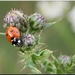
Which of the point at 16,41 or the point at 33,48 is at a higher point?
the point at 16,41

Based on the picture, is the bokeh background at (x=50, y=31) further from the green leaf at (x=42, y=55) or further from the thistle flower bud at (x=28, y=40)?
the green leaf at (x=42, y=55)

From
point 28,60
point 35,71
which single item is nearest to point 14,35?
point 28,60

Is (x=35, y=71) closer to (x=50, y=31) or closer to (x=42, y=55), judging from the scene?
(x=42, y=55)

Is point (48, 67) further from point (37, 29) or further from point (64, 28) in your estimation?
point (64, 28)

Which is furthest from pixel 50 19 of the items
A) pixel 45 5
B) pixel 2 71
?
pixel 2 71

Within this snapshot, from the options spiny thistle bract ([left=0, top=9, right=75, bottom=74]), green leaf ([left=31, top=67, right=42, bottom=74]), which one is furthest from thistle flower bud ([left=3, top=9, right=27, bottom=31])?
green leaf ([left=31, top=67, right=42, bottom=74])

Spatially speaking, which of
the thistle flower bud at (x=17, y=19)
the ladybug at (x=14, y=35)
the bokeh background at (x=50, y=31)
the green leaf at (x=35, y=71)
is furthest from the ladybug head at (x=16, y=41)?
the bokeh background at (x=50, y=31)

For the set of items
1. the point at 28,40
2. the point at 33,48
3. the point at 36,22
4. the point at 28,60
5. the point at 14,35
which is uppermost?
the point at 36,22
